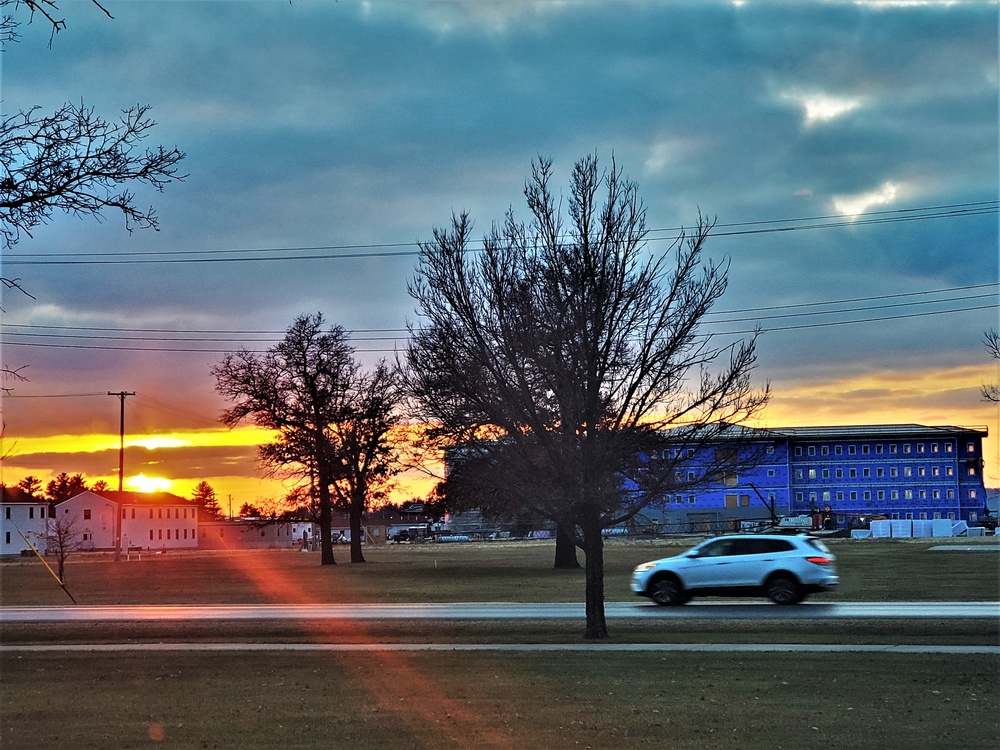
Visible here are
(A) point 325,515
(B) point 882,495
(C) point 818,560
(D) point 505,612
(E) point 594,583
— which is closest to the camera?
(E) point 594,583

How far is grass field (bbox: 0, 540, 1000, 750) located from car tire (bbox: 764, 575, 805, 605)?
4286mm

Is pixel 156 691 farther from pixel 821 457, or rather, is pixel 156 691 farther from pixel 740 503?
pixel 821 457

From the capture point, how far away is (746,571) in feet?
82.3

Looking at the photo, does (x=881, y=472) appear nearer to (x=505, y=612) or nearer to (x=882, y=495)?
(x=882, y=495)

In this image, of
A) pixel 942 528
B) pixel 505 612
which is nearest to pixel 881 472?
pixel 942 528

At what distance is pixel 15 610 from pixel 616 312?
21.1 metres

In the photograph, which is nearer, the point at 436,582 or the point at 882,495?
the point at 436,582

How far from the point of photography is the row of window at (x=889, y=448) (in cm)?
12475

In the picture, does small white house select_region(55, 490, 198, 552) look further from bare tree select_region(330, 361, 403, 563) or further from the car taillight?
the car taillight

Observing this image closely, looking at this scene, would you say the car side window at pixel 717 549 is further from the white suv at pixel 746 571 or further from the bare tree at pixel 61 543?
the bare tree at pixel 61 543

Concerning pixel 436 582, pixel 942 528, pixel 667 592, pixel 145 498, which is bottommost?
pixel 942 528

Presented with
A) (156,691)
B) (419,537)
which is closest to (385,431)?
(156,691)

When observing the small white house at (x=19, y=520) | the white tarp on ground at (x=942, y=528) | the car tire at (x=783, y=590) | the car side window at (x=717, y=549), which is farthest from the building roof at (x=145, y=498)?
the car tire at (x=783, y=590)

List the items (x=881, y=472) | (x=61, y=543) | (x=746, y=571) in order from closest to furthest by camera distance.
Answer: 1. (x=746, y=571)
2. (x=61, y=543)
3. (x=881, y=472)
